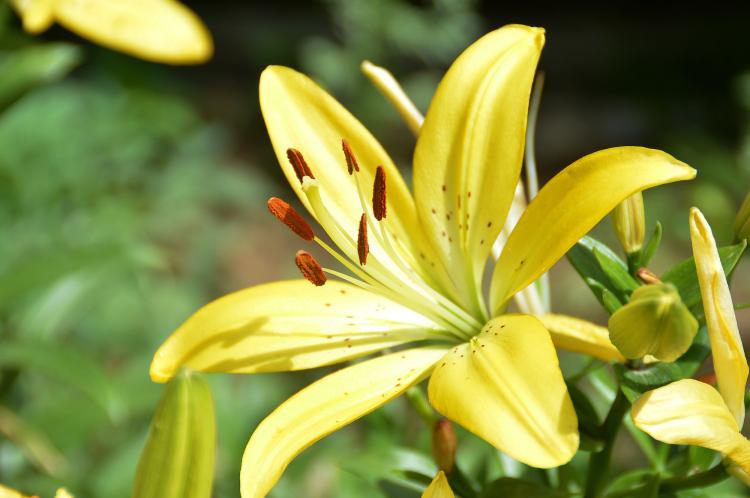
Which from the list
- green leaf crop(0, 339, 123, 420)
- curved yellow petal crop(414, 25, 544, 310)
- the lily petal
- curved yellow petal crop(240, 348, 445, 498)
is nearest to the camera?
the lily petal

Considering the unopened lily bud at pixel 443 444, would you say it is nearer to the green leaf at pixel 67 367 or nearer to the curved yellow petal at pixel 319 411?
the curved yellow petal at pixel 319 411

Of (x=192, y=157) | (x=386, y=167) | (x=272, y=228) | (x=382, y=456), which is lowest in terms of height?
(x=272, y=228)

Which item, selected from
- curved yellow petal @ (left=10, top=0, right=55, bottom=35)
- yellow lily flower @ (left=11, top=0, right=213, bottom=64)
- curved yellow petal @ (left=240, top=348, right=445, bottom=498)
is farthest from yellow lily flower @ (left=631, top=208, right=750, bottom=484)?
curved yellow petal @ (left=10, top=0, right=55, bottom=35)

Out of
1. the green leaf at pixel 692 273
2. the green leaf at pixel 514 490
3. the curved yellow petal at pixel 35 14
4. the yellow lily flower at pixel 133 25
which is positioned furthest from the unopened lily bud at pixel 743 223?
the curved yellow petal at pixel 35 14

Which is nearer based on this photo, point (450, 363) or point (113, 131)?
point (450, 363)

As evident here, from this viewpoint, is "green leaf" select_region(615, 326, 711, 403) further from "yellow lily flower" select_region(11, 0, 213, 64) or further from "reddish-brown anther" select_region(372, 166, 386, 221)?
"yellow lily flower" select_region(11, 0, 213, 64)

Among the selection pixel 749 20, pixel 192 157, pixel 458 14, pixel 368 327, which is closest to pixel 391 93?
pixel 368 327

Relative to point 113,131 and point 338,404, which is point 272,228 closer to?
point 113,131
